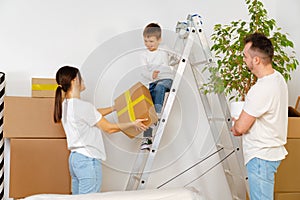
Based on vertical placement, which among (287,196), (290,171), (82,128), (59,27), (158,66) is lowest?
(287,196)

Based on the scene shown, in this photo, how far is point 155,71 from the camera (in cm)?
290

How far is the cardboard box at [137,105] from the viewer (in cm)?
267

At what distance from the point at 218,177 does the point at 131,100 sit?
109 centimetres

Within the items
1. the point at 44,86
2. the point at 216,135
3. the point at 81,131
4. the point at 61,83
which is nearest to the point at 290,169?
the point at 216,135

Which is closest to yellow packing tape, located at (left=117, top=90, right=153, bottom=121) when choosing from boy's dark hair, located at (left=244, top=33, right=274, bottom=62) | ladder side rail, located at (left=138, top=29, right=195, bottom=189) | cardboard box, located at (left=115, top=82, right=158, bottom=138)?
cardboard box, located at (left=115, top=82, right=158, bottom=138)

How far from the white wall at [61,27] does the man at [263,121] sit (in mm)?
1016

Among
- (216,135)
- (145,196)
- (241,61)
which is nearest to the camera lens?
(145,196)

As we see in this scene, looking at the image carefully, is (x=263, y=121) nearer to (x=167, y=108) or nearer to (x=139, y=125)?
(x=167, y=108)

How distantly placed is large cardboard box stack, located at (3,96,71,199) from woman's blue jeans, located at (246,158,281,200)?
119 centimetres

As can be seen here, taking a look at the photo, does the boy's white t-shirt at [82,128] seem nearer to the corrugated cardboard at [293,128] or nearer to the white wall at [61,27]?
the white wall at [61,27]

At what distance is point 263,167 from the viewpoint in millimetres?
2367

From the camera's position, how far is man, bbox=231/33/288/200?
7.61ft

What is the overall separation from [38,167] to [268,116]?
1463 millimetres

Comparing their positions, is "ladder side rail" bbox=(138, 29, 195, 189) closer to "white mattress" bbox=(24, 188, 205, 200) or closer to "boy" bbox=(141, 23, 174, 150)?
"boy" bbox=(141, 23, 174, 150)
